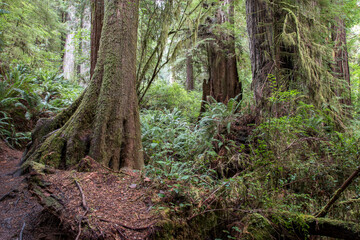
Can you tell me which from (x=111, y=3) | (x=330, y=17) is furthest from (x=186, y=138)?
(x=330, y=17)

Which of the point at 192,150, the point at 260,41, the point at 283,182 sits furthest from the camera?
the point at 260,41

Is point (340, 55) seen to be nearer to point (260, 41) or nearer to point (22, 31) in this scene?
point (260, 41)

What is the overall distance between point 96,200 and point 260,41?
5.16 meters

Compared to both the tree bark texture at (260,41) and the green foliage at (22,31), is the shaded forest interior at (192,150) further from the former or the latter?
the green foliage at (22,31)

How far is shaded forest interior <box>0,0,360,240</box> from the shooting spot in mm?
2355

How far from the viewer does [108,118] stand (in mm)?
3926

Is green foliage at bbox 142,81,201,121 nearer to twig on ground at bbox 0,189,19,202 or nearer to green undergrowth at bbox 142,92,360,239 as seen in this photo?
green undergrowth at bbox 142,92,360,239

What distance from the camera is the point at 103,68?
4230 millimetres

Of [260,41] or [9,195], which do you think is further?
[260,41]

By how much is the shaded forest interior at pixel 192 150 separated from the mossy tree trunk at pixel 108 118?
2 centimetres

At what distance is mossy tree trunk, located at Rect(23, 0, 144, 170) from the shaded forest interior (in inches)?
0.8

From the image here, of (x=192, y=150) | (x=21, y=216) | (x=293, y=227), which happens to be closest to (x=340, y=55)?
(x=192, y=150)

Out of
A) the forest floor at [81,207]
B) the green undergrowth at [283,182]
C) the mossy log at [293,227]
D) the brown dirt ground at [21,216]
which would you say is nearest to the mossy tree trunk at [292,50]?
the green undergrowth at [283,182]

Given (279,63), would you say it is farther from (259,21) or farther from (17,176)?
(17,176)
